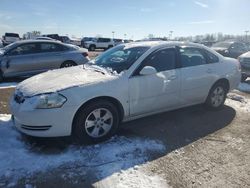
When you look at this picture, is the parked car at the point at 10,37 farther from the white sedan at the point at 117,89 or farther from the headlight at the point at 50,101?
the headlight at the point at 50,101

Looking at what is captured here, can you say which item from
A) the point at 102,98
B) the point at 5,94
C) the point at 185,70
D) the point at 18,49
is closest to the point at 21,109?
the point at 102,98

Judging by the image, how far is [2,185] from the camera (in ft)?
11.8

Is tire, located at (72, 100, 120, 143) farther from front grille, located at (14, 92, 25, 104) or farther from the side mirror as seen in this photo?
front grille, located at (14, 92, 25, 104)

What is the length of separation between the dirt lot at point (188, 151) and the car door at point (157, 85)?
427 mm

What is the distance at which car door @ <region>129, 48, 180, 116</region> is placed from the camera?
5.17 m

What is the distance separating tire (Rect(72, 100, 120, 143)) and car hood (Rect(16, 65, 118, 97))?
40 cm

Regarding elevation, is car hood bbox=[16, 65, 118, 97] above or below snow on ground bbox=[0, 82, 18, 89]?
above

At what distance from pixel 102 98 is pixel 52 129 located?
2.97 feet

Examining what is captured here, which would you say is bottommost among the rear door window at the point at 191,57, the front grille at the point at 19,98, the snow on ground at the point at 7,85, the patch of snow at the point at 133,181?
the patch of snow at the point at 133,181

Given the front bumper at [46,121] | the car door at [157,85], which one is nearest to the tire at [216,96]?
the car door at [157,85]

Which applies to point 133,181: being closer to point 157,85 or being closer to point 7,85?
point 157,85

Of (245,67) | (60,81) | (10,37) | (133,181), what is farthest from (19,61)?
(10,37)

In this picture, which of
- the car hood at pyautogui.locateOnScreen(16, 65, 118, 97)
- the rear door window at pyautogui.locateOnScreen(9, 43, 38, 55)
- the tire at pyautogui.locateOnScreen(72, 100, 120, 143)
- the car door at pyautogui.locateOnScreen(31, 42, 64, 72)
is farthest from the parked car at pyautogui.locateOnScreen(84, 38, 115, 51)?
the tire at pyautogui.locateOnScreen(72, 100, 120, 143)

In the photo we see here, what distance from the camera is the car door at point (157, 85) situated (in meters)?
5.17
